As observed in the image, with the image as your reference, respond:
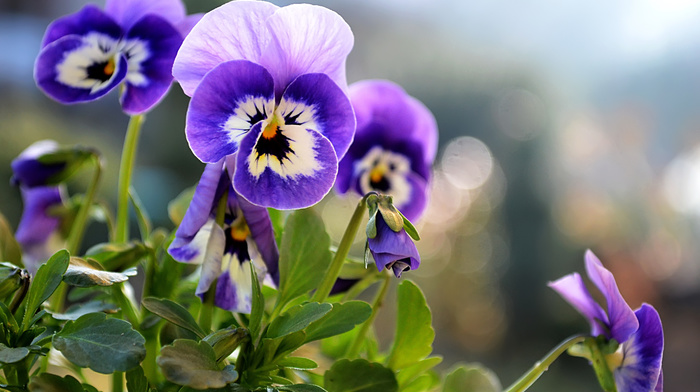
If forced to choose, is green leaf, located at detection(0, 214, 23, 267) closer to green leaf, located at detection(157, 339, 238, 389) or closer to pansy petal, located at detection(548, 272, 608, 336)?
green leaf, located at detection(157, 339, 238, 389)

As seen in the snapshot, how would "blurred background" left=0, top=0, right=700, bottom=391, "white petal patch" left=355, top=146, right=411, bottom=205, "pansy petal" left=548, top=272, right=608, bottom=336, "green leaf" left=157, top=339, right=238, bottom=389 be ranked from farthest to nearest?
1. "blurred background" left=0, top=0, right=700, bottom=391
2. "white petal patch" left=355, top=146, right=411, bottom=205
3. "pansy petal" left=548, top=272, right=608, bottom=336
4. "green leaf" left=157, top=339, right=238, bottom=389

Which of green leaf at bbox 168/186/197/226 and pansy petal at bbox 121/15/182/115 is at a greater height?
pansy petal at bbox 121/15/182/115

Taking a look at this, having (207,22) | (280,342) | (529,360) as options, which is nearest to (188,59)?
(207,22)

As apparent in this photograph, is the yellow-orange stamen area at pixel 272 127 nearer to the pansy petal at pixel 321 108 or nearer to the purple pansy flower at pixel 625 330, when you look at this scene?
the pansy petal at pixel 321 108

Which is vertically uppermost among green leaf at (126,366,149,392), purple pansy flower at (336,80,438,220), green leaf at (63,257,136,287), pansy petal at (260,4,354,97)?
pansy petal at (260,4,354,97)

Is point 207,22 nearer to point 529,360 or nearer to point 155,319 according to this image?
point 155,319

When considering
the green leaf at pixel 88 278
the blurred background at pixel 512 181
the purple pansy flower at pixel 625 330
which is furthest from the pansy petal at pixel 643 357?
the blurred background at pixel 512 181

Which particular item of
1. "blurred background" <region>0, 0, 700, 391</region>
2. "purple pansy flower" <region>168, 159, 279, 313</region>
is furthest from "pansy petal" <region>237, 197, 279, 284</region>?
"blurred background" <region>0, 0, 700, 391</region>
